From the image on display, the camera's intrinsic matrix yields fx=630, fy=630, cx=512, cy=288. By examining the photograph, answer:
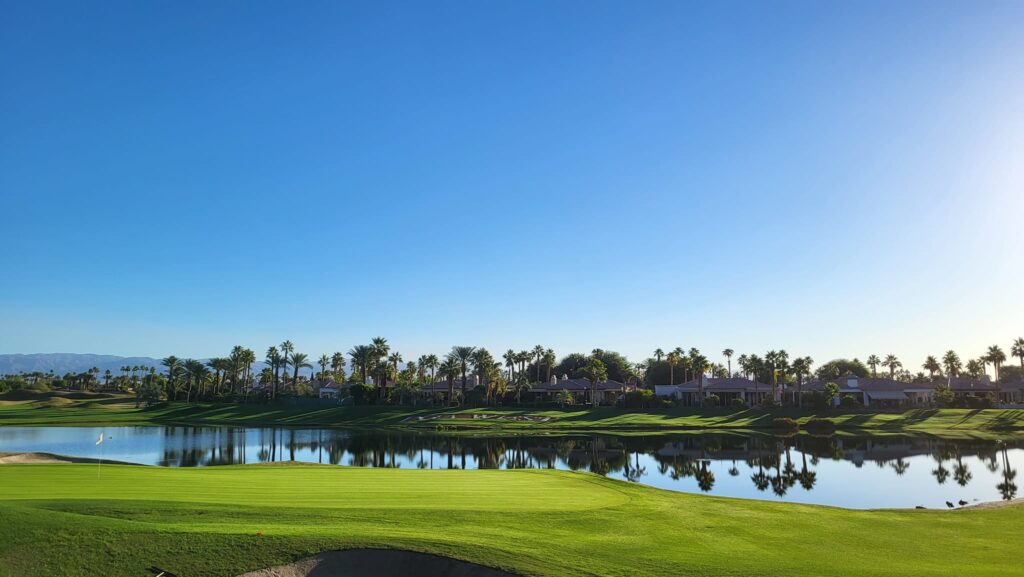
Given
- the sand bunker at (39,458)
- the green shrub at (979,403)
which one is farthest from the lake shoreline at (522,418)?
the sand bunker at (39,458)

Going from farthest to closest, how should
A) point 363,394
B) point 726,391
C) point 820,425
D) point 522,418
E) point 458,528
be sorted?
point 726,391 < point 363,394 < point 522,418 < point 820,425 < point 458,528

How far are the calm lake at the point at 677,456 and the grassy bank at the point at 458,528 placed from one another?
13.2m

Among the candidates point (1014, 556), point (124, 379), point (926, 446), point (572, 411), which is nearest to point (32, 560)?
point (1014, 556)

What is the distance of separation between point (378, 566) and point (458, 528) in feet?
11.9

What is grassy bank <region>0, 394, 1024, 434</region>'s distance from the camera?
83.2 metres

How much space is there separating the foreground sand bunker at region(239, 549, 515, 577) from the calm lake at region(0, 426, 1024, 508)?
23417mm

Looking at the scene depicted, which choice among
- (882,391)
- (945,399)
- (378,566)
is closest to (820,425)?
(945,399)

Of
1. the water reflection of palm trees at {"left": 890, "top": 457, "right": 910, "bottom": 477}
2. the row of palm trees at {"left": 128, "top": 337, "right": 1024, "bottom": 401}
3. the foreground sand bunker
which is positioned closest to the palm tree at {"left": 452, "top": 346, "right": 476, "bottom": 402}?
the row of palm trees at {"left": 128, "top": 337, "right": 1024, "bottom": 401}

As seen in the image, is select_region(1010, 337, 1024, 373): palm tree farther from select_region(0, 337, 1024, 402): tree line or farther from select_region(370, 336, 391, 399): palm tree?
select_region(370, 336, 391, 399): palm tree

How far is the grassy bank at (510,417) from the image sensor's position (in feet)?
273

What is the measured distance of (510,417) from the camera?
93.5 meters

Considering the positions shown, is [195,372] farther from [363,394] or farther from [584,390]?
[584,390]

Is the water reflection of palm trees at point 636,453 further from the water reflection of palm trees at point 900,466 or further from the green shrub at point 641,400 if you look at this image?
the green shrub at point 641,400

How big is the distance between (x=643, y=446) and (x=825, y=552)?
45717 millimetres
